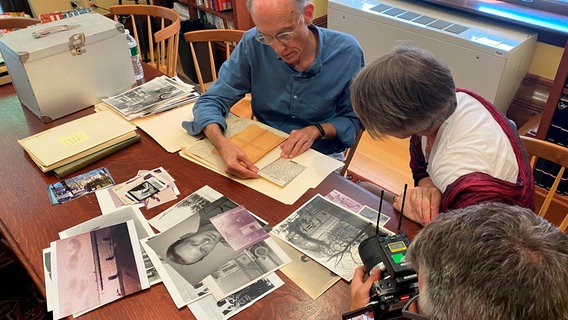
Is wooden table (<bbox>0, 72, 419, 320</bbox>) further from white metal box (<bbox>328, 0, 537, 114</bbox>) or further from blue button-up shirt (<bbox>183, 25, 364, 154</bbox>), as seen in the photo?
Result: white metal box (<bbox>328, 0, 537, 114</bbox>)

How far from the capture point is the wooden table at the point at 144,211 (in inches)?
37.1

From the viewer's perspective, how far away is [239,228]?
44.6 inches

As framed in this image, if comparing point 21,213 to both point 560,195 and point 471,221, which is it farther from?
point 560,195

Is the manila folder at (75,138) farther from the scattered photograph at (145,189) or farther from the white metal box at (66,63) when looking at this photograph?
Answer: the scattered photograph at (145,189)

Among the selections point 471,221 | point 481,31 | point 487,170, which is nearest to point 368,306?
point 471,221

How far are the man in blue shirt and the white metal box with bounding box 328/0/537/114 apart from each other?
0.68 meters

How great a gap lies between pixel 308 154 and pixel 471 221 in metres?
0.83

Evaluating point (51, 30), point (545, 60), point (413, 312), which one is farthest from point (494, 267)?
point (545, 60)

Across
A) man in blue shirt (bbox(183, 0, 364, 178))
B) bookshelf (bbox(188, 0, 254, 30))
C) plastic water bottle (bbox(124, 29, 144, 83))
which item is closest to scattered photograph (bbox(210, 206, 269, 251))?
man in blue shirt (bbox(183, 0, 364, 178))

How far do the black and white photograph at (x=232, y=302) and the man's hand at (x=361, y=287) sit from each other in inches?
6.5

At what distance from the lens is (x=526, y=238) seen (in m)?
0.55

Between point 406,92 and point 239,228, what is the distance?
52 centimetres

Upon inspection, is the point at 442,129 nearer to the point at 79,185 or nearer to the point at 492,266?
the point at 492,266

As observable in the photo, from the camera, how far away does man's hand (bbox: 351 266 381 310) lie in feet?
2.86
